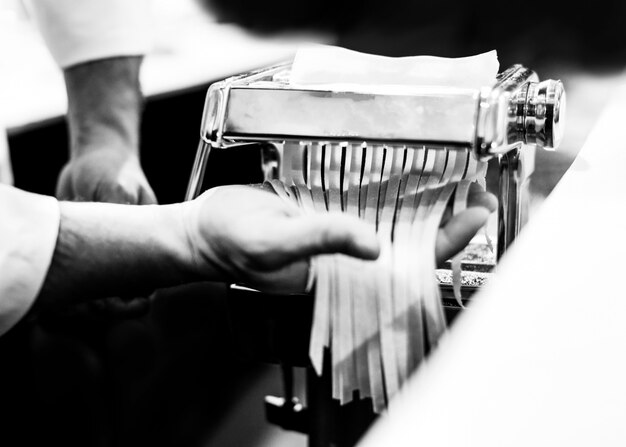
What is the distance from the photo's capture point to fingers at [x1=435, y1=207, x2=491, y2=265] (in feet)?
2.45

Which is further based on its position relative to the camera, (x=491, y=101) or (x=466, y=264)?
(x=466, y=264)

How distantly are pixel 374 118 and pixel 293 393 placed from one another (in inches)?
17.3

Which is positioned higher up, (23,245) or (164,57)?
(164,57)

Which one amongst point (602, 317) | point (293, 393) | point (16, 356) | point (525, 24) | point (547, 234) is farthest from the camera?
point (16, 356)

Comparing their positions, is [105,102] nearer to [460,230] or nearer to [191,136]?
[191,136]

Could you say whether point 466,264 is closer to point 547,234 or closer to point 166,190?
point 547,234

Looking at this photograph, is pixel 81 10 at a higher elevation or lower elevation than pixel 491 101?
higher

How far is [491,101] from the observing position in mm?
677

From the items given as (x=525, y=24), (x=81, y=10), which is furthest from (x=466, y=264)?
(x=81, y=10)

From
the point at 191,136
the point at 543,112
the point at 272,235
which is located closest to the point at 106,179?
the point at 191,136

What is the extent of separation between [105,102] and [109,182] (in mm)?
107

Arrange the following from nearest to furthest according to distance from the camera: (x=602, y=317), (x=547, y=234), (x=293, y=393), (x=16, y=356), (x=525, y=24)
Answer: (x=602, y=317), (x=547, y=234), (x=525, y=24), (x=293, y=393), (x=16, y=356)

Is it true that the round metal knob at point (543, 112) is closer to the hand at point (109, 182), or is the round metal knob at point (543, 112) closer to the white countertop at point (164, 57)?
the white countertop at point (164, 57)

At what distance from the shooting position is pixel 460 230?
75 centimetres
